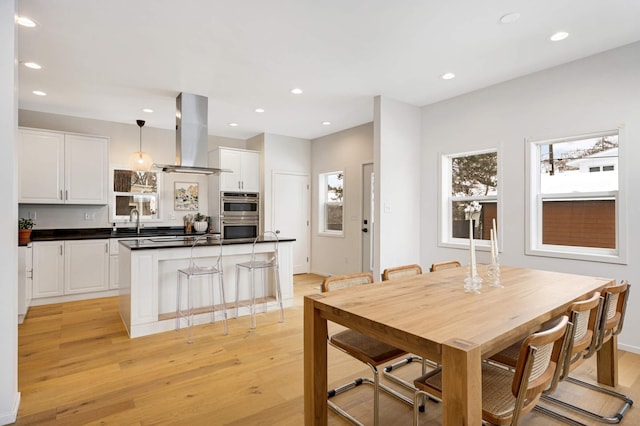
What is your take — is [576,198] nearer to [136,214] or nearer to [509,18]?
[509,18]

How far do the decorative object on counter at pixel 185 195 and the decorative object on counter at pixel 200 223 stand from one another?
1.02ft

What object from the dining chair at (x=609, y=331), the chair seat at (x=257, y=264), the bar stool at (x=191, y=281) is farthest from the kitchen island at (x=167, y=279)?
the dining chair at (x=609, y=331)

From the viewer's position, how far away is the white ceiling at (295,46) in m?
2.43

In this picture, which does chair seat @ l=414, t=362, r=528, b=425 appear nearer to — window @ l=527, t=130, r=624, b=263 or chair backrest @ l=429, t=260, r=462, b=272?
chair backrest @ l=429, t=260, r=462, b=272

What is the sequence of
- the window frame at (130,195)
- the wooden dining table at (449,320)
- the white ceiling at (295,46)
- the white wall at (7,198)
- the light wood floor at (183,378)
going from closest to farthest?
the wooden dining table at (449,320) < the white wall at (7,198) < the light wood floor at (183,378) < the white ceiling at (295,46) < the window frame at (130,195)

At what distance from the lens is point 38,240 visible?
→ 4.37 metres

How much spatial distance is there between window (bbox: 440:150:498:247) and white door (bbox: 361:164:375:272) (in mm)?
1361

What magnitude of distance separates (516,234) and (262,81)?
3.30 m

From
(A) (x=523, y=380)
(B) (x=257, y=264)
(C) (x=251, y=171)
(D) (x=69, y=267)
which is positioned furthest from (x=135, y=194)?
(A) (x=523, y=380)

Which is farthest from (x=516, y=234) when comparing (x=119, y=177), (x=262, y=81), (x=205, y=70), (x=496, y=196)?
(x=119, y=177)

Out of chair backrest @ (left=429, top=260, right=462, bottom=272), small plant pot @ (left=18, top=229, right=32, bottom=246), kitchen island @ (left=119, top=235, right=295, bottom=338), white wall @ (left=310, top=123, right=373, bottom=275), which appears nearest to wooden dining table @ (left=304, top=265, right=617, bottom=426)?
chair backrest @ (left=429, top=260, right=462, bottom=272)

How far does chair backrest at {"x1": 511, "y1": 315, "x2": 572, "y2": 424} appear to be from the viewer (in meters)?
1.23

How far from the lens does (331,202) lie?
6469 millimetres

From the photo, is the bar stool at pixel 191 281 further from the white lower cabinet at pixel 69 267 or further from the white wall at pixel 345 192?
the white wall at pixel 345 192
